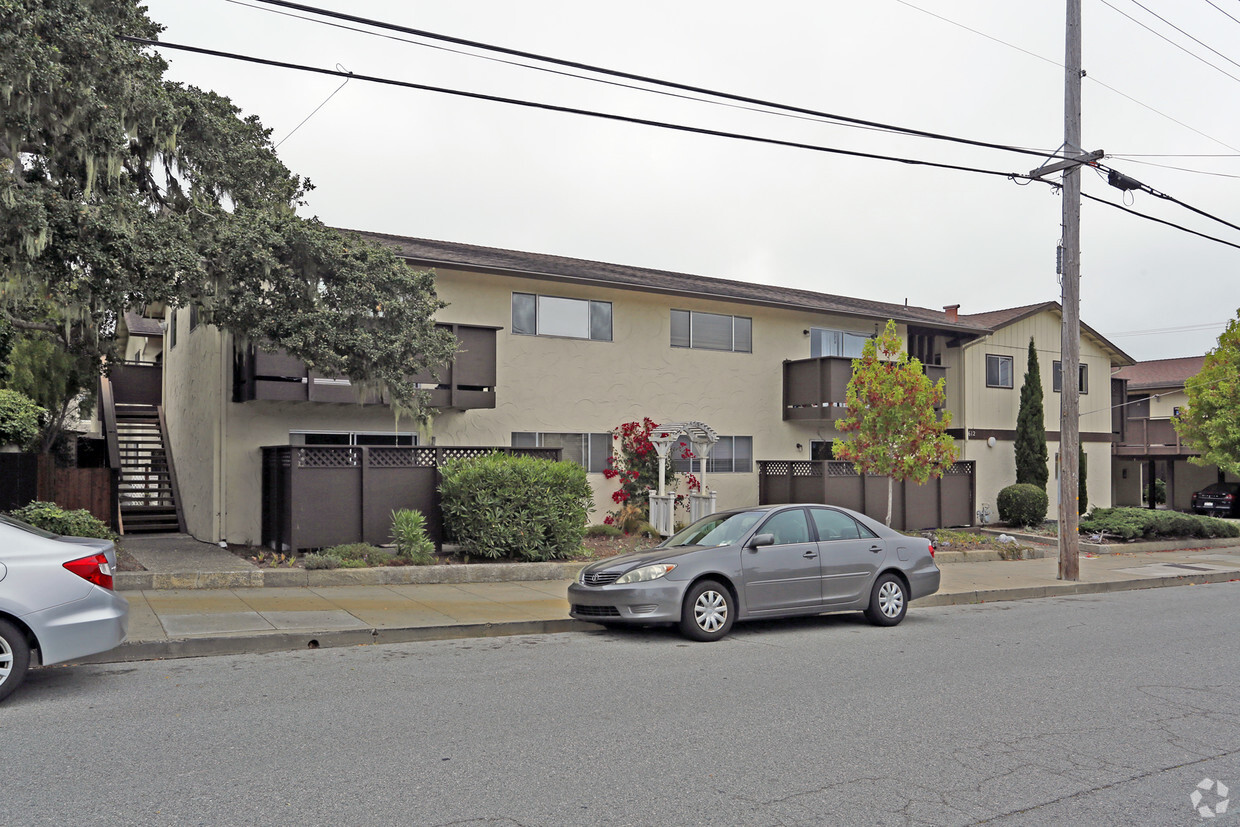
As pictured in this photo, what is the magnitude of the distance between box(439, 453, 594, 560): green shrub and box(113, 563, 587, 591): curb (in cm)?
53

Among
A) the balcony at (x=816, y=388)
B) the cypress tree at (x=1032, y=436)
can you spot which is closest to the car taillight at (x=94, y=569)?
the balcony at (x=816, y=388)

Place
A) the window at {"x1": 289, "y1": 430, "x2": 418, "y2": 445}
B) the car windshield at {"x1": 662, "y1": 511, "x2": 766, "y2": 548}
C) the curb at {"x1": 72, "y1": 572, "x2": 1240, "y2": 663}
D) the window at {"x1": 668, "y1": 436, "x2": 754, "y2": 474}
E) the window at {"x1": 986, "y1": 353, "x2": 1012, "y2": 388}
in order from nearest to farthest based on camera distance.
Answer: the curb at {"x1": 72, "y1": 572, "x2": 1240, "y2": 663}
the car windshield at {"x1": 662, "y1": 511, "x2": 766, "y2": 548}
the window at {"x1": 289, "y1": 430, "x2": 418, "y2": 445}
the window at {"x1": 668, "y1": 436, "x2": 754, "y2": 474}
the window at {"x1": 986, "y1": 353, "x2": 1012, "y2": 388}

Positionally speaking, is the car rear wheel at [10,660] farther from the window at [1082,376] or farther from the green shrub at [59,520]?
the window at [1082,376]

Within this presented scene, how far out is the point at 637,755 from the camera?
19.2 ft

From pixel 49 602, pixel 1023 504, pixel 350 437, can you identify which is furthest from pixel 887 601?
pixel 1023 504

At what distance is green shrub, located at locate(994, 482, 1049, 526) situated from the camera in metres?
25.7

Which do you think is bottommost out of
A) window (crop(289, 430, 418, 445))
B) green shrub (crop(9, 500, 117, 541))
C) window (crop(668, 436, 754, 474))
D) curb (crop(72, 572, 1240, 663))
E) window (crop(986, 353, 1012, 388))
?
curb (crop(72, 572, 1240, 663))

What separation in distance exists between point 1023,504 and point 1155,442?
58.1 ft

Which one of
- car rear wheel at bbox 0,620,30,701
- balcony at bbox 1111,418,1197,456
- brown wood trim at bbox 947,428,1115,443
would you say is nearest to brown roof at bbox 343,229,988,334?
brown wood trim at bbox 947,428,1115,443

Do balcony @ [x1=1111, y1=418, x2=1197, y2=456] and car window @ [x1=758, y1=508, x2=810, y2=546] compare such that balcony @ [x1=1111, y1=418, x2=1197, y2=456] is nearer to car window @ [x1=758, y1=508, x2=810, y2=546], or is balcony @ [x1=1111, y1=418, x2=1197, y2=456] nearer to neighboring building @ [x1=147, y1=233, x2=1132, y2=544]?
neighboring building @ [x1=147, y1=233, x2=1132, y2=544]

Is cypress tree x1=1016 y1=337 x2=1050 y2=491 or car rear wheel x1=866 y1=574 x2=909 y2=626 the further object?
cypress tree x1=1016 y1=337 x2=1050 y2=491

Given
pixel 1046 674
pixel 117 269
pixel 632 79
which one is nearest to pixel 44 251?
pixel 117 269

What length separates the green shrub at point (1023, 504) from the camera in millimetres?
25703

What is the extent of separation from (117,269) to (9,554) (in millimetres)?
4712
